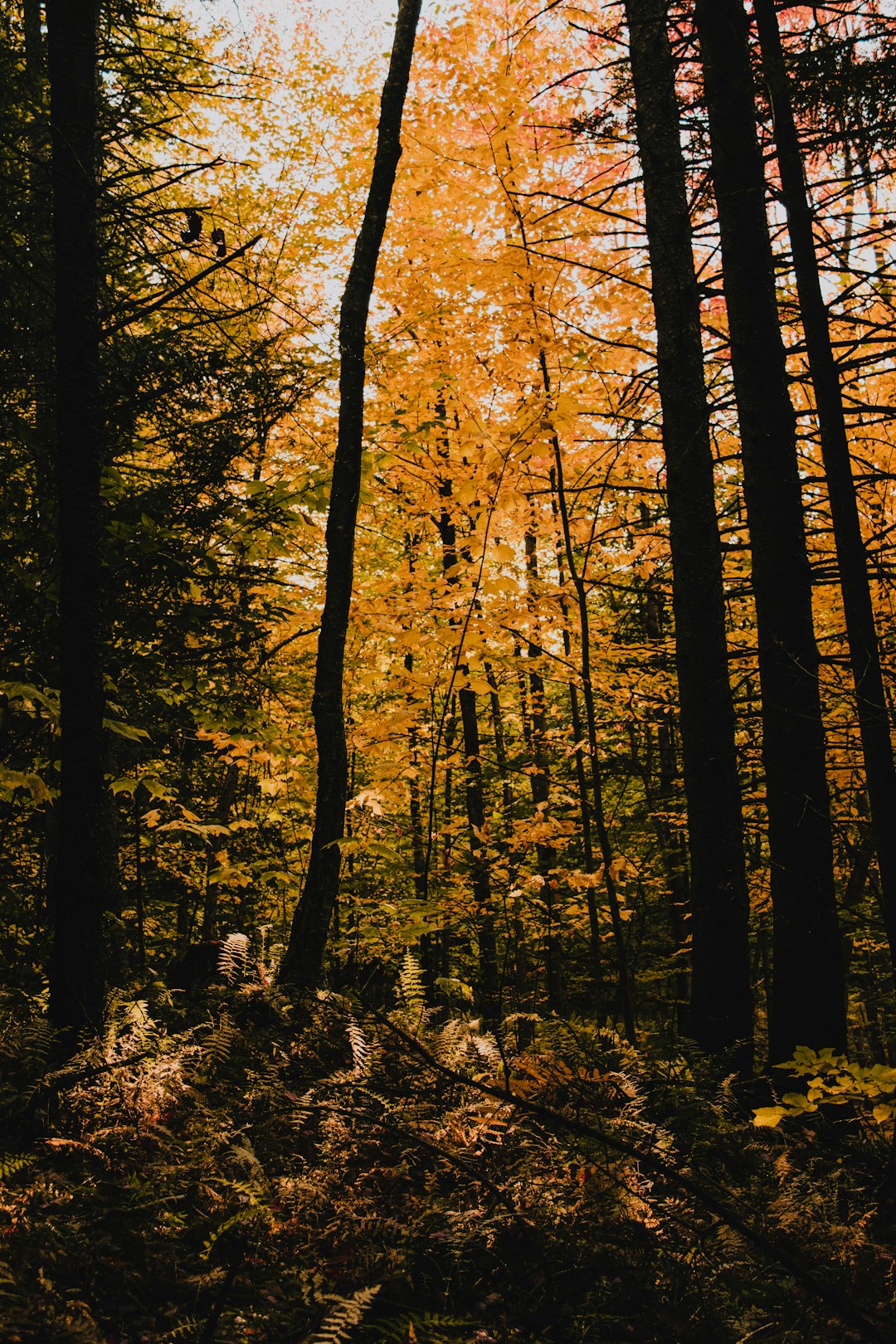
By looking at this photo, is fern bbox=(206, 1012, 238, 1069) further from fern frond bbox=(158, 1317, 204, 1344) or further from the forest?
fern frond bbox=(158, 1317, 204, 1344)

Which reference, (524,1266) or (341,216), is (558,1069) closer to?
(524,1266)

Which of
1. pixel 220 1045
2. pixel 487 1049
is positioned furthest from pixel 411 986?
pixel 220 1045

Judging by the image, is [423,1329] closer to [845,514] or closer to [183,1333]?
[183,1333]

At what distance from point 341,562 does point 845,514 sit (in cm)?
360

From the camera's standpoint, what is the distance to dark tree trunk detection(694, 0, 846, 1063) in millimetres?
4102

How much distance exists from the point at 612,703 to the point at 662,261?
4222 millimetres

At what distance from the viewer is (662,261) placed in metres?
5.34

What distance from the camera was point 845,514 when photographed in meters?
3.48

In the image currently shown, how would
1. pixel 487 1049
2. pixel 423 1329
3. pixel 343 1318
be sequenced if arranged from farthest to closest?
pixel 487 1049 < pixel 423 1329 < pixel 343 1318

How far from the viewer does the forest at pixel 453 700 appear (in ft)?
7.88

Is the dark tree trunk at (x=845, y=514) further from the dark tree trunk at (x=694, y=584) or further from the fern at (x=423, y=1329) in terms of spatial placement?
the fern at (x=423, y=1329)

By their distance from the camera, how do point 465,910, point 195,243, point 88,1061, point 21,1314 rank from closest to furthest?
point 21,1314 < point 88,1061 < point 195,243 < point 465,910

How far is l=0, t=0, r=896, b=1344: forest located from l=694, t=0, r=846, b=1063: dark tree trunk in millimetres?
26

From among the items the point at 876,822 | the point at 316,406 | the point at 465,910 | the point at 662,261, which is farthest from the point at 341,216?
the point at 876,822
